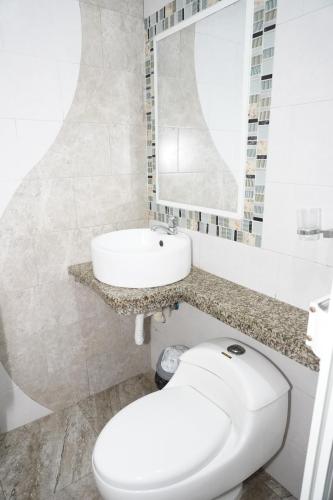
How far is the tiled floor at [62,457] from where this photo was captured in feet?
4.70

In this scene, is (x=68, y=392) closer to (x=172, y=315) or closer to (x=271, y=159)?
(x=172, y=315)

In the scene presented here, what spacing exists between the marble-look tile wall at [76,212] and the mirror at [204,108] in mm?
172

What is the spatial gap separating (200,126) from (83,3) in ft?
2.55

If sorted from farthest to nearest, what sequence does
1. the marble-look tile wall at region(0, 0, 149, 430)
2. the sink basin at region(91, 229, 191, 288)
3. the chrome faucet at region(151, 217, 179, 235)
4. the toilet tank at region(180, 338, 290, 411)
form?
the chrome faucet at region(151, 217, 179, 235) → the marble-look tile wall at region(0, 0, 149, 430) → the sink basin at region(91, 229, 191, 288) → the toilet tank at region(180, 338, 290, 411)

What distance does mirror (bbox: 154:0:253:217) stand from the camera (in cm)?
130

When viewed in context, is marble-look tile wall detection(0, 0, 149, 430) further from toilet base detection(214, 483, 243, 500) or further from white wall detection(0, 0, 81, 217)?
toilet base detection(214, 483, 243, 500)

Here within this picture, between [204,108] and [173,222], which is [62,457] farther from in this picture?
[204,108]

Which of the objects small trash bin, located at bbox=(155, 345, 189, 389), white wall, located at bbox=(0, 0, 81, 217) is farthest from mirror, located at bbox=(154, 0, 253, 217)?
small trash bin, located at bbox=(155, 345, 189, 389)

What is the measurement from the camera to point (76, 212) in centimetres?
170

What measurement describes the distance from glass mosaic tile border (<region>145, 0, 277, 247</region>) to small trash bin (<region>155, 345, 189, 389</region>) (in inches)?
26.7

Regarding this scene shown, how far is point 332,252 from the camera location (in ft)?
3.58

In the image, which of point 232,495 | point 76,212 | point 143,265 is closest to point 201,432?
point 232,495

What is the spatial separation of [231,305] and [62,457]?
115 cm

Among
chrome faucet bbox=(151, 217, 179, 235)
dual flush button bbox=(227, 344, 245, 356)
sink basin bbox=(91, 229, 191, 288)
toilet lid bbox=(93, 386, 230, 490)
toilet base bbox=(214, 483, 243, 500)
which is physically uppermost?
chrome faucet bbox=(151, 217, 179, 235)
